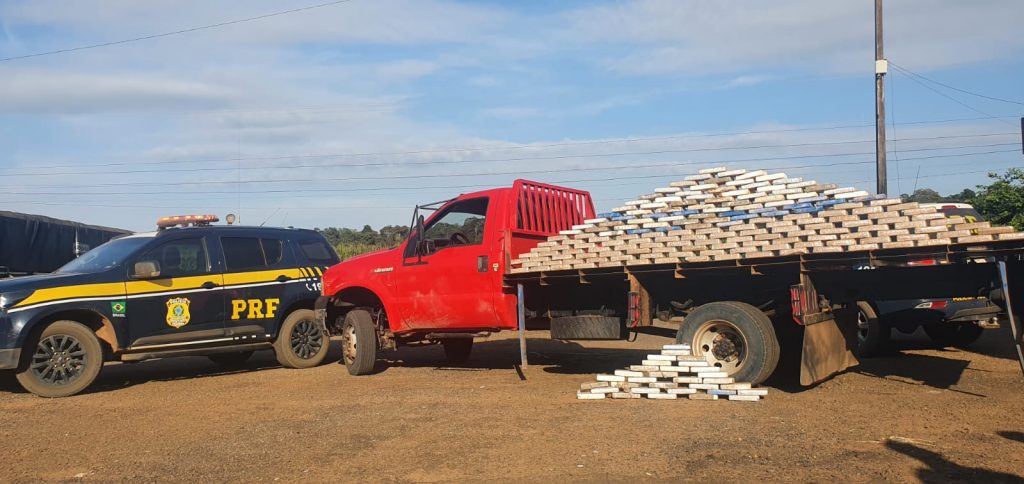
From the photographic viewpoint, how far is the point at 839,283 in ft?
29.8

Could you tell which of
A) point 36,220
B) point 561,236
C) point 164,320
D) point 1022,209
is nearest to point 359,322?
point 164,320

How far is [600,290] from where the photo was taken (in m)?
10.6

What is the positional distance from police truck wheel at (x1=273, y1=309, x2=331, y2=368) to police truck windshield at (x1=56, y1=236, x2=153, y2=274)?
216cm

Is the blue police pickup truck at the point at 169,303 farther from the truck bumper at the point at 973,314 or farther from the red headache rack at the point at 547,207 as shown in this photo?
the truck bumper at the point at 973,314

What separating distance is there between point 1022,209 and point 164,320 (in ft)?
65.0

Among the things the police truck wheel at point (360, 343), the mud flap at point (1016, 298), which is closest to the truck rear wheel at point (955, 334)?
the mud flap at point (1016, 298)

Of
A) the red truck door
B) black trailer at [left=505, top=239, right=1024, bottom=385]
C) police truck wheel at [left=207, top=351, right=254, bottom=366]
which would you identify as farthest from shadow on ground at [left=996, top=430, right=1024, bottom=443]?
police truck wheel at [left=207, top=351, right=254, bottom=366]

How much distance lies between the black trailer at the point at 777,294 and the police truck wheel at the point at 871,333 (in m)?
1.33

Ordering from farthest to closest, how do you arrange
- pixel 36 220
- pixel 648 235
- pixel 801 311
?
pixel 36 220
pixel 648 235
pixel 801 311

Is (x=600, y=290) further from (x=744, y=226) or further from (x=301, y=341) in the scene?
(x=301, y=341)

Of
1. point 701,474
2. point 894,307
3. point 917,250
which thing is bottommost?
point 701,474

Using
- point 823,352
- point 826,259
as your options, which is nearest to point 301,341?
point 823,352

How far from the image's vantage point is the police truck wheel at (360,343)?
38.7ft

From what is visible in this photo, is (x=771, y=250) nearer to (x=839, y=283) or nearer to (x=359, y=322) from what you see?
(x=839, y=283)
